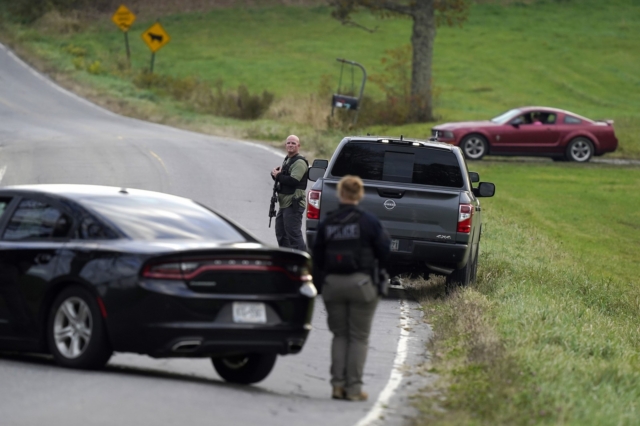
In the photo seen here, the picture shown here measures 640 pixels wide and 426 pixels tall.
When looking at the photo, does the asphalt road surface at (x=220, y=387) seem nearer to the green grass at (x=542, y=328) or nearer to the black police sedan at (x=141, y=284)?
the black police sedan at (x=141, y=284)

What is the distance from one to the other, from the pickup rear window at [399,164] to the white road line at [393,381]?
1697mm

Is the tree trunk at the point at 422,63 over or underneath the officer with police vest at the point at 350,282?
over

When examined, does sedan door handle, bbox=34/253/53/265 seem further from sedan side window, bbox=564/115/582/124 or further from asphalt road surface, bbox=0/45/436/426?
sedan side window, bbox=564/115/582/124

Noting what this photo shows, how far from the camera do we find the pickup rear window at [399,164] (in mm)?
14258

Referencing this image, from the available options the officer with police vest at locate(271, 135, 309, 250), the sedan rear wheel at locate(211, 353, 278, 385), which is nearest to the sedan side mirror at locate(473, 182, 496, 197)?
the officer with police vest at locate(271, 135, 309, 250)

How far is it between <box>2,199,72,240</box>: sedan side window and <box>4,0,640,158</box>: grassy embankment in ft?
83.2

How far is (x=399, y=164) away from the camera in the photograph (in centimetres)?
1431

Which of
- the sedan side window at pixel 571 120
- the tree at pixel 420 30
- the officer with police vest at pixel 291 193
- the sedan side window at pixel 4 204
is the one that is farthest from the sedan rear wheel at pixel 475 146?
the sedan side window at pixel 4 204

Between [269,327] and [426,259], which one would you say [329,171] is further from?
[269,327]

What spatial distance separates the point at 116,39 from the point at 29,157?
4007cm

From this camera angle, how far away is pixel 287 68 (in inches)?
2386

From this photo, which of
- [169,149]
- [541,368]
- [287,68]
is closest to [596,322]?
[541,368]

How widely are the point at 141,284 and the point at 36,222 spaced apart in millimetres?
1447

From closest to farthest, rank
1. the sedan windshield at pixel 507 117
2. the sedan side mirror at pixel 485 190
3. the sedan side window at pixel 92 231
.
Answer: the sedan side window at pixel 92 231, the sedan side mirror at pixel 485 190, the sedan windshield at pixel 507 117
